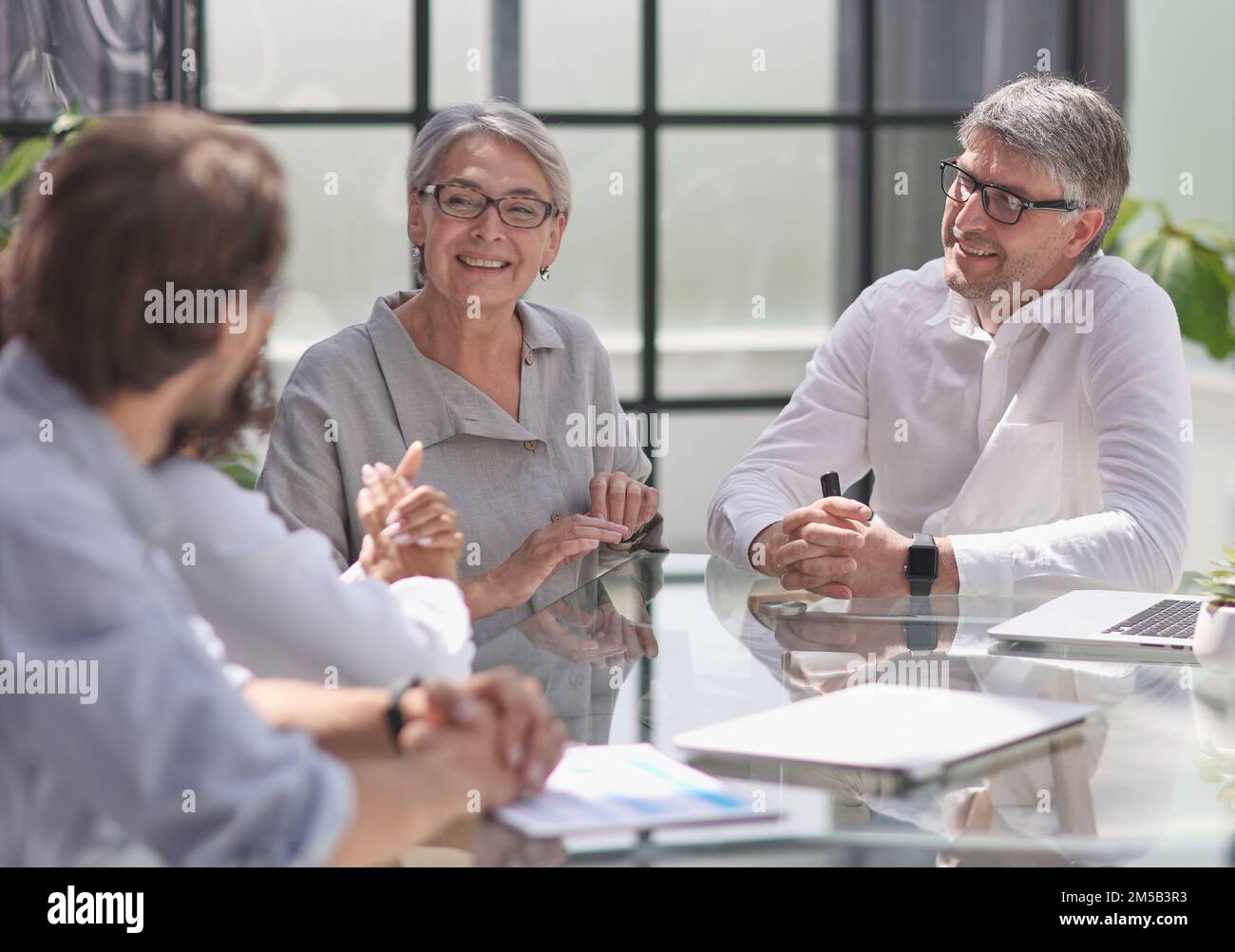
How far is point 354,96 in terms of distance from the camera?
13.8 ft

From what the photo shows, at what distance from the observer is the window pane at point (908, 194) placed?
4449mm

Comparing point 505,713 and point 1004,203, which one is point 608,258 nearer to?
point 1004,203

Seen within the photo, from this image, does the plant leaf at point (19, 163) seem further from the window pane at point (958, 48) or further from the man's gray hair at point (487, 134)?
the window pane at point (958, 48)

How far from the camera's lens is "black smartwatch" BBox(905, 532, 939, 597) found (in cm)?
203

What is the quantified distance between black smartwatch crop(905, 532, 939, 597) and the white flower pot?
0.58m

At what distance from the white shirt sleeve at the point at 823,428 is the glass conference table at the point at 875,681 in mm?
482

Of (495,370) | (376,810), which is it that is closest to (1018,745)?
(376,810)

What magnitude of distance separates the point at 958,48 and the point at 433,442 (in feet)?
9.80

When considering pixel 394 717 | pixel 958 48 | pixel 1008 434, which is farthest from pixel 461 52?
pixel 394 717

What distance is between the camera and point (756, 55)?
4383 mm

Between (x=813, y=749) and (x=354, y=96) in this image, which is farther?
(x=354, y=96)
